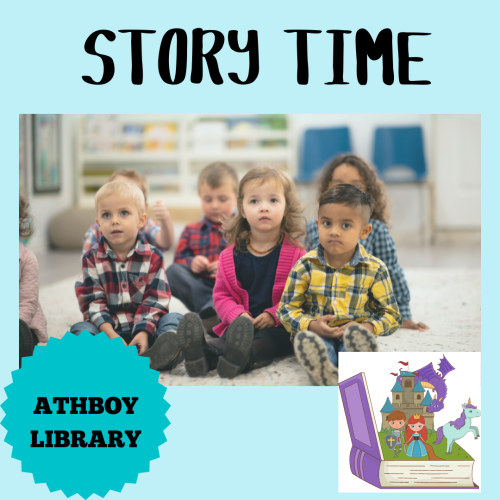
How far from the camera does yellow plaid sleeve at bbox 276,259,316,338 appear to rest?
4.50 feet

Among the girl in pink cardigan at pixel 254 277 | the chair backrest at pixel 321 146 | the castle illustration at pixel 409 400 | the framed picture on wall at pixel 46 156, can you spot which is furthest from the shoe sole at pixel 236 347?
the chair backrest at pixel 321 146

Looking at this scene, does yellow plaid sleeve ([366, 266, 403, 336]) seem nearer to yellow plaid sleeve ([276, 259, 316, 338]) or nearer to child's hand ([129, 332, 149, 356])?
yellow plaid sleeve ([276, 259, 316, 338])

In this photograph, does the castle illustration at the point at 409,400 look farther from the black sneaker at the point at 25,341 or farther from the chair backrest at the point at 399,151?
the chair backrest at the point at 399,151

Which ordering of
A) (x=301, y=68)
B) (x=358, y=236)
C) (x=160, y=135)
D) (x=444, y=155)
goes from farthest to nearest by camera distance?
(x=160, y=135) → (x=444, y=155) → (x=301, y=68) → (x=358, y=236)

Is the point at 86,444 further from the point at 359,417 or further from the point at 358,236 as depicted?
the point at 358,236

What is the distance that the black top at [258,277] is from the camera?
151 cm

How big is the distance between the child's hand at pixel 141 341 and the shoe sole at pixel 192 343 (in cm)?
12

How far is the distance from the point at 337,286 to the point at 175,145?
298 centimetres

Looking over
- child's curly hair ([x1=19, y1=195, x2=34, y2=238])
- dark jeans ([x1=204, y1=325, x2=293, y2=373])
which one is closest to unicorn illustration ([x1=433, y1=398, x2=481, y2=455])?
dark jeans ([x1=204, y1=325, x2=293, y2=373])

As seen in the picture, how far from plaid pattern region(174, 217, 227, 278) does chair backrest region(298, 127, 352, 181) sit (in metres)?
2.64

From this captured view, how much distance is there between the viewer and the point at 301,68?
57.9 inches

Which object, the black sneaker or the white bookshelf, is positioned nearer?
the black sneaker

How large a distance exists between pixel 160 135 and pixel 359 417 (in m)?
3.41

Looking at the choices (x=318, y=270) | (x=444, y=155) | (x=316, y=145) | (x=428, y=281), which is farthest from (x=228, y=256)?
(x=316, y=145)
